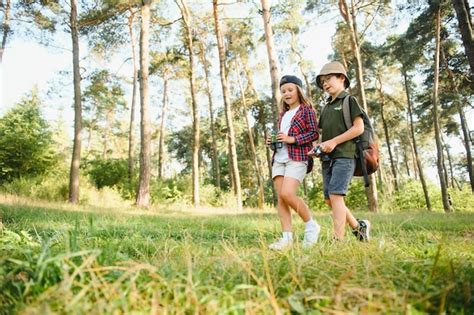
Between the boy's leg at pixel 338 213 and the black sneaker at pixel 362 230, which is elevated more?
the boy's leg at pixel 338 213

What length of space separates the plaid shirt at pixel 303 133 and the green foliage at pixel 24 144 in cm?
1618

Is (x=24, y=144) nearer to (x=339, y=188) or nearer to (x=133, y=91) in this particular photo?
(x=133, y=91)

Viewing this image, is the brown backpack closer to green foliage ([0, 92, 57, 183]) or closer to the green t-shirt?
the green t-shirt

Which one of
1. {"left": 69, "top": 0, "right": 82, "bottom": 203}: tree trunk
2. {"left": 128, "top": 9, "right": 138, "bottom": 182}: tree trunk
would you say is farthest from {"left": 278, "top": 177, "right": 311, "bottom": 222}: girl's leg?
{"left": 128, "top": 9, "right": 138, "bottom": 182}: tree trunk

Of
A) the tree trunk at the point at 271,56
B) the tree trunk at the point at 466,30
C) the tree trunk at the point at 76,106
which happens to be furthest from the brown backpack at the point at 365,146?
the tree trunk at the point at 76,106

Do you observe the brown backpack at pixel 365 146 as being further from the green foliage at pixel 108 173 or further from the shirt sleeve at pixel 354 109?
the green foliage at pixel 108 173

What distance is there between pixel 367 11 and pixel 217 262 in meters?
17.0

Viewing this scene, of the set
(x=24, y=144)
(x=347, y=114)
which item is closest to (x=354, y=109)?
(x=347, y=114)

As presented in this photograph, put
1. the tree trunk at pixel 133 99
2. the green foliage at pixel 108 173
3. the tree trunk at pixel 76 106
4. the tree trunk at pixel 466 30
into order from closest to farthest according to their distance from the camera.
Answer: the tree trunk at pixel 466 30 < the tree trunk at pixel 76 106 < the green foliage at pixel 108 173 < the tree trunk at pixel 133 99

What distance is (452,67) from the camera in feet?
65.1

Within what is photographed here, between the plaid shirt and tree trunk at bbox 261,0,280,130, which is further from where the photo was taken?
tree trunk at bbox 261,0,280,130

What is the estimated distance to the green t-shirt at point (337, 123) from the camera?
3.34 m

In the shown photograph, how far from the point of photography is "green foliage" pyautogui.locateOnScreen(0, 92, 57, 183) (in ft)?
52.0

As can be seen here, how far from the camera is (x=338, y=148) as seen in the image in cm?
336
